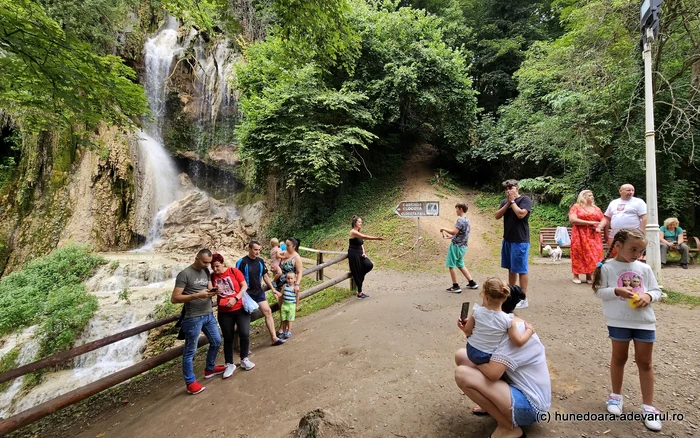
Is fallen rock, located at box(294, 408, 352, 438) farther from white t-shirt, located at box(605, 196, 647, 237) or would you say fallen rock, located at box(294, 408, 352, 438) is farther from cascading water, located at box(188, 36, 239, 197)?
cascading water, located at box(188, 36, 239, 197)

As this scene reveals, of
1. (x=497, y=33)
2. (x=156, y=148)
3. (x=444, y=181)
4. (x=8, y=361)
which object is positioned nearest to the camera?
(x=8, y=361)

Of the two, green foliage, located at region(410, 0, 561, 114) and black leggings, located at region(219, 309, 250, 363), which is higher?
green foliage, located at region(410, 0, 561, 114)

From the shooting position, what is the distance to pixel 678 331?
383cm

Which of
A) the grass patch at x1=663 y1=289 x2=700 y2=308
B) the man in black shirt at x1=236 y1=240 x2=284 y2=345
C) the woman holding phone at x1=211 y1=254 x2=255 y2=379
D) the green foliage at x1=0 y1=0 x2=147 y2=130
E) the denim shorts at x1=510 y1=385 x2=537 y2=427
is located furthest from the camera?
the grass patch at x1=663 y1=289 x2=700 y2=308

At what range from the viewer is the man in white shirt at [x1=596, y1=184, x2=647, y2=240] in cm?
439

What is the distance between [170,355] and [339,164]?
10.2m

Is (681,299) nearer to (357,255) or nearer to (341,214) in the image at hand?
(357,255)

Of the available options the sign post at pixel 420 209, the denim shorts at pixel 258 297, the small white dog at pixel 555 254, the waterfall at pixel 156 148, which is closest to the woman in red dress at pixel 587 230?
the small white dog at pixel 555 254

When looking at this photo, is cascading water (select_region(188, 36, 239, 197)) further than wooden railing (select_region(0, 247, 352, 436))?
Yes

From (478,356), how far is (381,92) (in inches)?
521

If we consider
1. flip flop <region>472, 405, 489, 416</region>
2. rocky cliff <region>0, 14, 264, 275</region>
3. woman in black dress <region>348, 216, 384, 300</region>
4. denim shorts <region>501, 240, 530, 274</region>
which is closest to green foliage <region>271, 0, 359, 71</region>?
woman in black dress <region>348, 216, 384, 300</region>

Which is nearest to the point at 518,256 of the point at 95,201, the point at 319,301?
the point at 319,301

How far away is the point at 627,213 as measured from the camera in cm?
448

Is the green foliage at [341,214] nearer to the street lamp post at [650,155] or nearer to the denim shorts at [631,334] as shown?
the street lamp post at [650,155]
